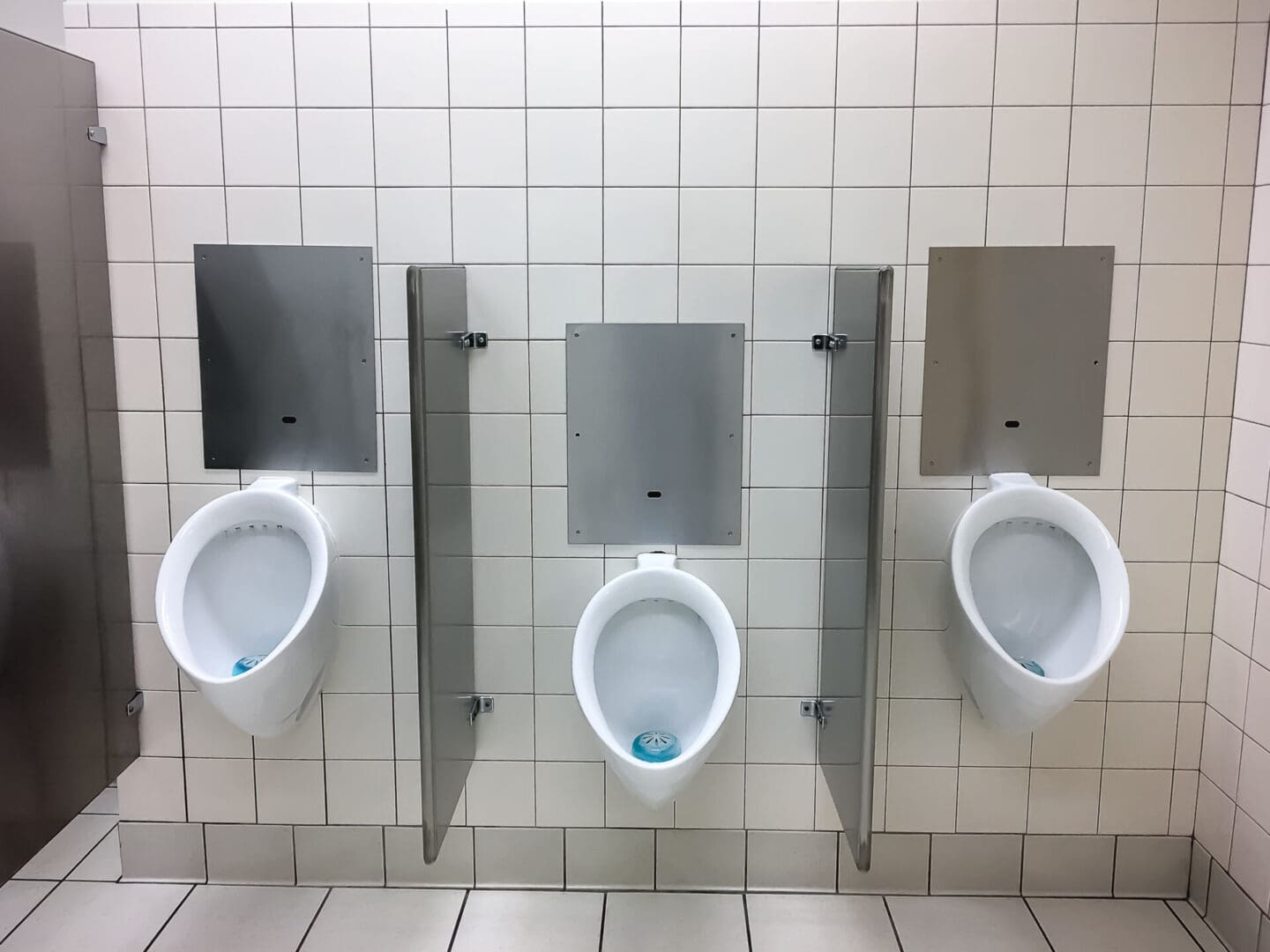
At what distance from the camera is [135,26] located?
2.25 m

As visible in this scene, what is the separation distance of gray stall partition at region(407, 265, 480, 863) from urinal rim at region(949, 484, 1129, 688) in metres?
1.15

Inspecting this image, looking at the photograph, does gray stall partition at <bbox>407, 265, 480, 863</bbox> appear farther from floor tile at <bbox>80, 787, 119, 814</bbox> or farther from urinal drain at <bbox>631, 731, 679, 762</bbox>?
floor tile at <bbox>80, 787, 119, 814</bbox>

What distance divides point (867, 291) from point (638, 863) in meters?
1.54

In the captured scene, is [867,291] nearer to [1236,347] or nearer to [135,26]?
[1236,347]

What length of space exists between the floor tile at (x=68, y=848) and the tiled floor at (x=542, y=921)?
0.01 meters

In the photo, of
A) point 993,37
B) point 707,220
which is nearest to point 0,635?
point 707,220

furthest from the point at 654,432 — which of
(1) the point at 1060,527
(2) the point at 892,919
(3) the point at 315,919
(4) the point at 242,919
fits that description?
(4) the point at 242,919

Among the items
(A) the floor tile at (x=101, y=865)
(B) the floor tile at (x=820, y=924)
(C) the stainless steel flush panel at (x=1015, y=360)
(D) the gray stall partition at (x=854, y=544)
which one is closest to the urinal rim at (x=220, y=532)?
(A) the floor tile at (x=101, y=865)

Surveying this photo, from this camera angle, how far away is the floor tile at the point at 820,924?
228cm

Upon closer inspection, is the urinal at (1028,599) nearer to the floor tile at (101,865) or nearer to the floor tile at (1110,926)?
the floor tile at (1110,926)

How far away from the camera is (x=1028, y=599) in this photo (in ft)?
7.65

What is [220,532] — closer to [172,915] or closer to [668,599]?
[172,915]

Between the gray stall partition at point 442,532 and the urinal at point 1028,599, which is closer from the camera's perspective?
the gray stall partition at point 442,532

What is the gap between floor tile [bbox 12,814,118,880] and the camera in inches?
99.8
